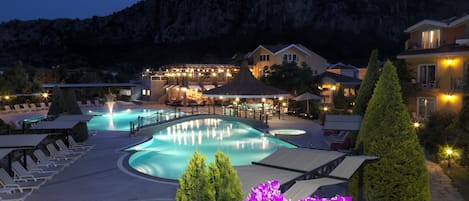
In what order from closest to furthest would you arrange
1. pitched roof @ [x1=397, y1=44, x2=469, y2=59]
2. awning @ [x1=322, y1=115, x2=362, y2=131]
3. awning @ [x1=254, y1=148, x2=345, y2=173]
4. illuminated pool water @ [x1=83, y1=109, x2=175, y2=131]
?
awning @ [x1=254, y1=148, x2=345, y2=173] < awning @ [x1=322, y1=115, x2=362, y2=131] < pitched roof @ [x1=397, y1=44, x2=469, y2=59] < illuminated pool water @ [x1=83, y1=109, x2=175, y2=131]

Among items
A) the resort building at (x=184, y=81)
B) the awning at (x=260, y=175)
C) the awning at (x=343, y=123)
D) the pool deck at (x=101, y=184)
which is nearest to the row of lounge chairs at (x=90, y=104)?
the resort building at (x=184, y=81)

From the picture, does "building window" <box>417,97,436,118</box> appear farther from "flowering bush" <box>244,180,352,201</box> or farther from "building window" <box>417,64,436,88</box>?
"flowering bush" <box>244,180,352,201</box>

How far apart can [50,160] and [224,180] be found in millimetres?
10812

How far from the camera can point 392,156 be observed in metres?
7.59

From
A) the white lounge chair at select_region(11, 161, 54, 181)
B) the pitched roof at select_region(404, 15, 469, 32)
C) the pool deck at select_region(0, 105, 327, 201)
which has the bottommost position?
the pool deck at select_region(0, 105, 327, 201)

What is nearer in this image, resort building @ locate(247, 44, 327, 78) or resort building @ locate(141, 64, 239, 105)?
resort building @ locate(141, 64, 239, 105)

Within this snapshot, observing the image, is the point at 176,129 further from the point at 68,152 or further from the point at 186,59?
the point at 186,59

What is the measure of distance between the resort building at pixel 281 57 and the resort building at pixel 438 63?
17.5 metres

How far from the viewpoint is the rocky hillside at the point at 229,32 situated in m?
81.4

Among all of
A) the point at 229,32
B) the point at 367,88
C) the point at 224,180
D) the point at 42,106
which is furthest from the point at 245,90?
the point at 229,32

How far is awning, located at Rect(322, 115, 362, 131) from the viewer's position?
44.6 ft

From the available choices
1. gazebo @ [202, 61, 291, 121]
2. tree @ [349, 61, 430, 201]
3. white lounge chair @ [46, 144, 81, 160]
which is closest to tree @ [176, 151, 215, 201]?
tree @ [349, 61, 430, 201]

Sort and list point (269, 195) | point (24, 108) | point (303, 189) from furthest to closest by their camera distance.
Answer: point (24, 108) → point (303, 189) → point (269, 195)

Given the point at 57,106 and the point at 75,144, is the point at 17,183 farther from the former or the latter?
the point at 57,106
